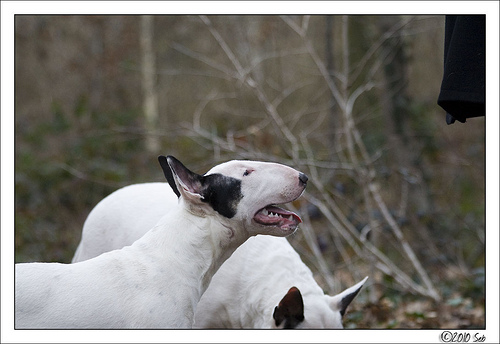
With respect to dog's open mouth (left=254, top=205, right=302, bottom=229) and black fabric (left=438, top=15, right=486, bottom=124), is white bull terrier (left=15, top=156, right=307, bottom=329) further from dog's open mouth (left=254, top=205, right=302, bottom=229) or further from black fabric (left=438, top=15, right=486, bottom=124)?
black fabric (left=438, top=15, right=486, bottom=124)

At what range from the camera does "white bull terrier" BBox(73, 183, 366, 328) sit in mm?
3914

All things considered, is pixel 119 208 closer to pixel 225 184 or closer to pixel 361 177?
pixel 225 184

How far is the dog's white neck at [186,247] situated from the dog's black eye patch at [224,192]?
0.33 feet

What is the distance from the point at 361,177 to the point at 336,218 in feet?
2.42

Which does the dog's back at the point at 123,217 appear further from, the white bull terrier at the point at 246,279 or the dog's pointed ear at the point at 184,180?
the dog's pointed ear at the point at 184,180

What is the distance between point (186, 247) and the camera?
345 cm

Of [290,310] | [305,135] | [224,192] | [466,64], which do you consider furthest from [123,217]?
[305,135]

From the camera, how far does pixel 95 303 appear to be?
329 cm

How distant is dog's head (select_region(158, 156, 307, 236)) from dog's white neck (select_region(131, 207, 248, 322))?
0.07 metres

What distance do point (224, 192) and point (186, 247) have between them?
0.36m

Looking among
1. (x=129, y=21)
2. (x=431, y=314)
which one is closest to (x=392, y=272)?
(x=431, y=314)

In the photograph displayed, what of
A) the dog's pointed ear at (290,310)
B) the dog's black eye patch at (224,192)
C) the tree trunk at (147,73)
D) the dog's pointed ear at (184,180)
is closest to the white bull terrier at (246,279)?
the dog's pointed ear at (290,310)

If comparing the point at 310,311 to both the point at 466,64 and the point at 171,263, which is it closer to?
the point at 171,263

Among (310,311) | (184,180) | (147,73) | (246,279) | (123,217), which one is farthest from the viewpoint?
(147,73)
